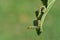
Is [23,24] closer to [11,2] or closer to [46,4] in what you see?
[11,2]

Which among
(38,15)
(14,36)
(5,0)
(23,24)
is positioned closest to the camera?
(38,15)

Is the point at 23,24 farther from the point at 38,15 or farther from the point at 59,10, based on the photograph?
the point at 38,15

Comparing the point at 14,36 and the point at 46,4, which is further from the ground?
the point at 46,4

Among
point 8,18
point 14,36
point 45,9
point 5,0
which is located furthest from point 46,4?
point 5,0

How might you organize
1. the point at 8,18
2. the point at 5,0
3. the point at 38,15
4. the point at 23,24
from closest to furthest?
the point at 38,15 → the point at 23,24 → the point at 8,18 → the point at 5,0

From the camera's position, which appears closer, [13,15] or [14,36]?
[14,36]

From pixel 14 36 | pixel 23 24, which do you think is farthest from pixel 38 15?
pixel 23 24
